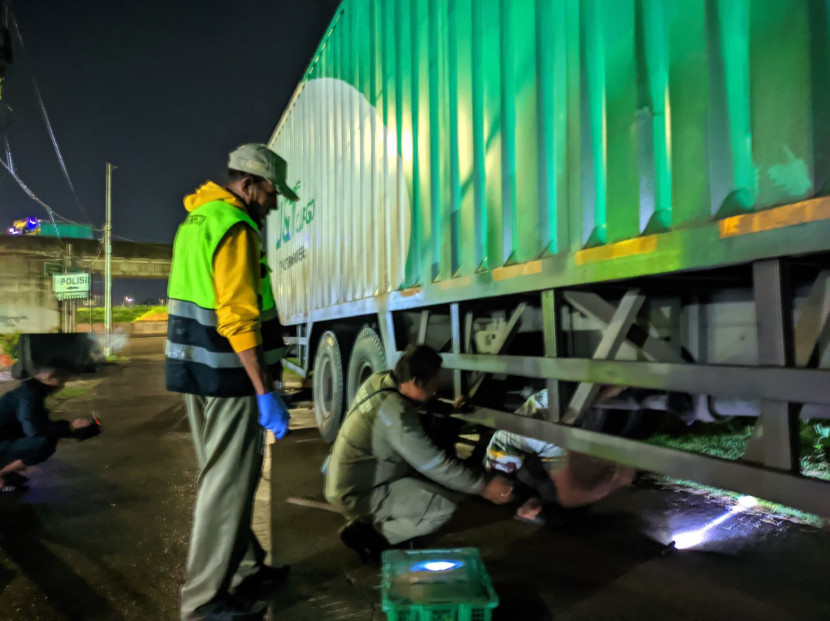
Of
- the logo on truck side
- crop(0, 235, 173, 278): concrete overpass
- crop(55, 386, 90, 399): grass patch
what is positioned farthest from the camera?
crop(0, 235, 173, 278): concrete overpass

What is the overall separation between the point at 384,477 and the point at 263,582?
29.8 inches

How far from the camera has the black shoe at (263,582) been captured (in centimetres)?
238

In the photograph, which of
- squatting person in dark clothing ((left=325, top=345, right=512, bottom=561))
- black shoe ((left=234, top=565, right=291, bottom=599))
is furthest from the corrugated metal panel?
black shoe ((left=234, top=565, right=291, bottom=599))

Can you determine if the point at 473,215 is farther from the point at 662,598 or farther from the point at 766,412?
the point at 662,598

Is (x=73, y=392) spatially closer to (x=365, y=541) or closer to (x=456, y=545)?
(x=365, y=541)

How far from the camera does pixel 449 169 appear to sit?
3.15 metres

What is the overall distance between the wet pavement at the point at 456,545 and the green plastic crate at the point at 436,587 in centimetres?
34

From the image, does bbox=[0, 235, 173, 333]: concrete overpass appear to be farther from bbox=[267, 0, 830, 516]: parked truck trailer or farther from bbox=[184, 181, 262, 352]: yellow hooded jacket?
bbox=[184, 181, 262, 352]: yellow hooded jacket

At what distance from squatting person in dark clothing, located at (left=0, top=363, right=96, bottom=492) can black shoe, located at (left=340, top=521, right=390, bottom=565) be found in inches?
102

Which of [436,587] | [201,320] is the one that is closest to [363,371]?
[201,320]

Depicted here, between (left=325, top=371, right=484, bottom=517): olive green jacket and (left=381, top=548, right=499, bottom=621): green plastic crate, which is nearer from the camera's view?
(left=381, top=548, right=499, bottom=621): green plastic crate

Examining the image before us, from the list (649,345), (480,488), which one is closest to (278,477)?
(480,488)

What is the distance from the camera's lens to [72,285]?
20.6 meters

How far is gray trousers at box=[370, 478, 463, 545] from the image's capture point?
2.76 meters
